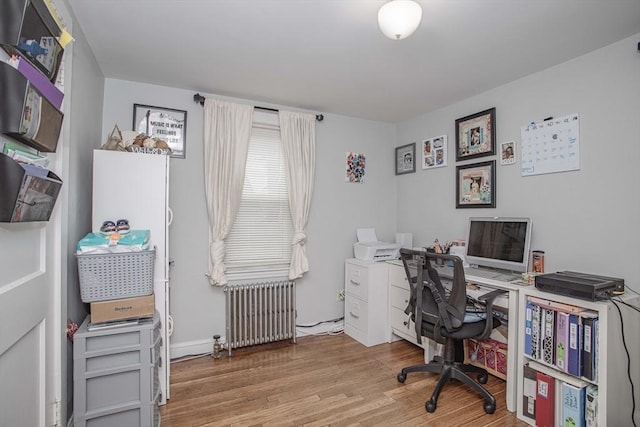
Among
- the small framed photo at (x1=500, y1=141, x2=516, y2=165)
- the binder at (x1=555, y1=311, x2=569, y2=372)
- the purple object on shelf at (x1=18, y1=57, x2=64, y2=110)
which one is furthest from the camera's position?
the small framed photo at (x1=500, y1=141, x2=516, y2=165)

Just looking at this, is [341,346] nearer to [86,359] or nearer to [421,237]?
[421,237]

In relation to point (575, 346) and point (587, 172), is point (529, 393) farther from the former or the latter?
point (587, 172)

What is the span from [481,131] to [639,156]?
1096mm

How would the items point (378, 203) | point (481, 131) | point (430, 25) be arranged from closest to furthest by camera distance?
point (430, 25) < point (481, 131) < point (378, 203)

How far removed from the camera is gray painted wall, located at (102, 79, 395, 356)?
2.70 m

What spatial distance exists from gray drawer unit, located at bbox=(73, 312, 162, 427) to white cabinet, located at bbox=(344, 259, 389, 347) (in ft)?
Result: 6.16

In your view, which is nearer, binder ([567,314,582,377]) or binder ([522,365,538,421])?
binder ([567,314,582,377])

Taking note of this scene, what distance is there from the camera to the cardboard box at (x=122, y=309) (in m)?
1.67

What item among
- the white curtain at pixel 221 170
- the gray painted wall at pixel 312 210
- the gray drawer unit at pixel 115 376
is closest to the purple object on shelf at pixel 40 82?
the gray painted wall at pixel 312 210

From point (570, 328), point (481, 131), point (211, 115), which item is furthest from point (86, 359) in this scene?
point (481, 131)

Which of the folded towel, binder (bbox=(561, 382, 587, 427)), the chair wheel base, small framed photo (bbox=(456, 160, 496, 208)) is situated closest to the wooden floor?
the chair wheel base

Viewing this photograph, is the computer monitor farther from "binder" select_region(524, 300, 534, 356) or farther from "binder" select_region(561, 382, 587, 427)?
"binder" select_region(561, 382, 587, 427)

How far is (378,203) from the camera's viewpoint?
3646 millimetres

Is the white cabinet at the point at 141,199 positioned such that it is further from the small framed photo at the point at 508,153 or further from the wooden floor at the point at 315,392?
the small framed photo at the point at 508,153
